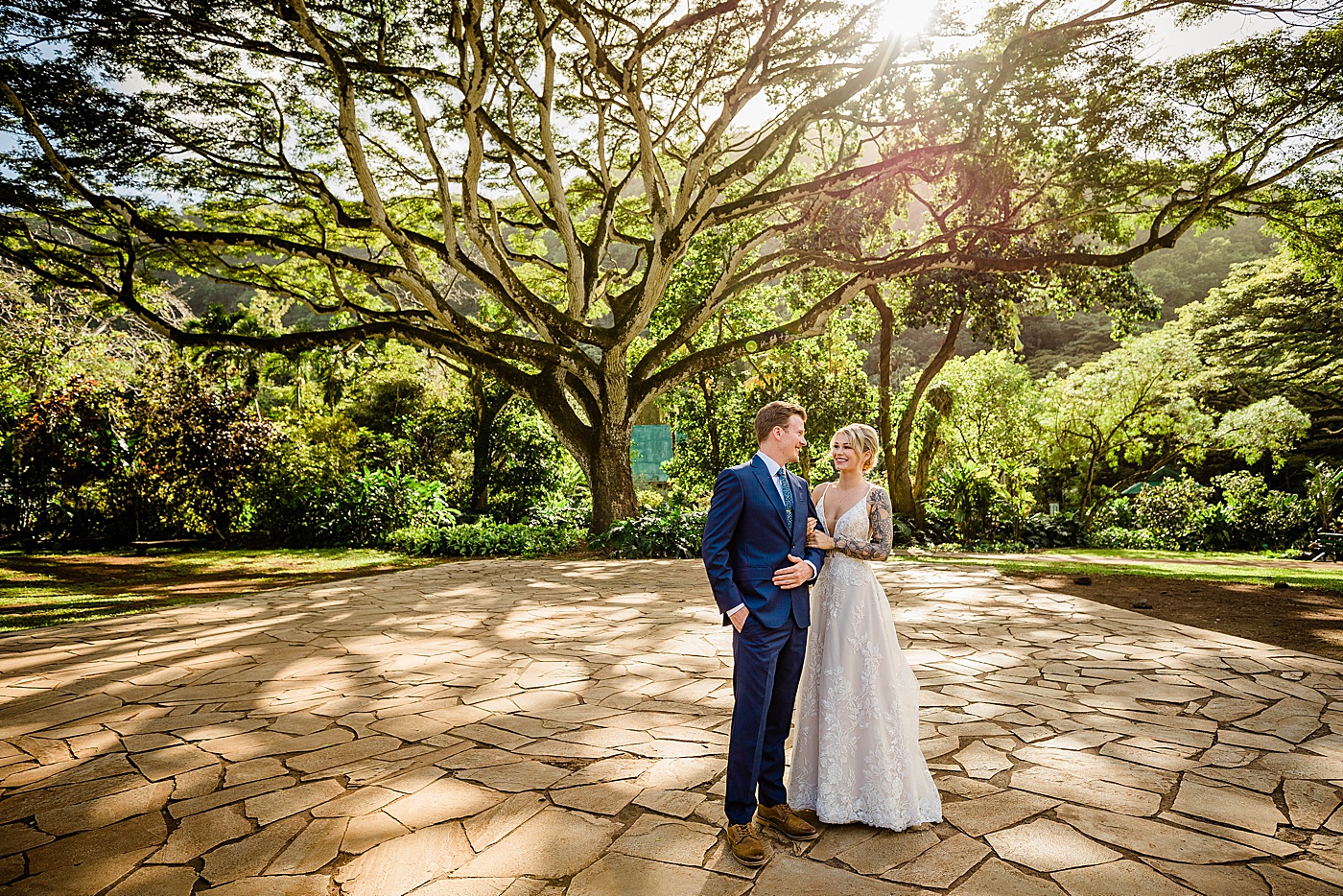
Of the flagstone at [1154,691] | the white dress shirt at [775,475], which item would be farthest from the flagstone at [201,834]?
the flagstone at [1154,691]

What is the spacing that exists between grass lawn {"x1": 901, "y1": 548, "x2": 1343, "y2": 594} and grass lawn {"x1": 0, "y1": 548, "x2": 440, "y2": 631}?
10147 millimetres

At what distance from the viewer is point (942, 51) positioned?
1184 cm

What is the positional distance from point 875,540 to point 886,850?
1260 millimetres

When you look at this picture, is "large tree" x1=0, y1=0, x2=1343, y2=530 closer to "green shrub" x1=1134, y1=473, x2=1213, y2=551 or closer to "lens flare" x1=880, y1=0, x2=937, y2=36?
"lens flare" x1=880, y1=0, x2=937, y2=36

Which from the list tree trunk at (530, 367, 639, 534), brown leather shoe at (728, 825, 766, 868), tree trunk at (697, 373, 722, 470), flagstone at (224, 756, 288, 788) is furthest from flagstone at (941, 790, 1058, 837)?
tree trunk at (697, 373, 722, 470)

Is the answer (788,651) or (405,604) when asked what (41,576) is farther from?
(788,651)

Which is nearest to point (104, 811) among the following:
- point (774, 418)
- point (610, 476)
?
point (774, 418)

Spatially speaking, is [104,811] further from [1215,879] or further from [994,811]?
[1215,879]

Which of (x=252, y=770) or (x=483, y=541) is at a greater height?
(x=483, y=541)

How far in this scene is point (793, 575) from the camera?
2936 millimetres

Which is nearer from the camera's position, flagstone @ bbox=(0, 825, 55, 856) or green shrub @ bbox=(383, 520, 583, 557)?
flagstone @ bbox=(0, 825, 55, 856)

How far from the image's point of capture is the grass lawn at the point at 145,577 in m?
8.52

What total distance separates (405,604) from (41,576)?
682 centimetres

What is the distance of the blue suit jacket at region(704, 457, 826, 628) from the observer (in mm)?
2926
